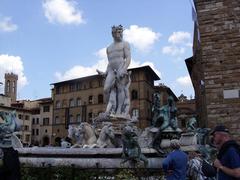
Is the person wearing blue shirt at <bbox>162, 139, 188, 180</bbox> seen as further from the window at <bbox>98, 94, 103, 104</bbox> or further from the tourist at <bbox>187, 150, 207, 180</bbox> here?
the window at <bbox>98, 94, 103, 104</bbox>

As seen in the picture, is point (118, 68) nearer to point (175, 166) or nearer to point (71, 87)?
point (175, 166)

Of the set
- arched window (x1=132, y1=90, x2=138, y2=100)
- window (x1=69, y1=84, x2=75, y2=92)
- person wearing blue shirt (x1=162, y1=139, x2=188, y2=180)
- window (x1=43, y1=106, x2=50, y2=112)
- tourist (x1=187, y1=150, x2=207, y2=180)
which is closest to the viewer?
person wearing blue shirt (x1=162, y1=139, x2=188, y2=180)

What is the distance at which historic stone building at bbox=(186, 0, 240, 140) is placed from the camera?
43.1 ft

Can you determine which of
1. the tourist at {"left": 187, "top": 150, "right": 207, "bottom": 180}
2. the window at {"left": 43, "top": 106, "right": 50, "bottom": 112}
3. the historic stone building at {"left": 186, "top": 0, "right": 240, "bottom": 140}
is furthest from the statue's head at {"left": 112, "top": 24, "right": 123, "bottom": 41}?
the window at {"left": 43, "top": 106, "right": 50, "bottom": 112}

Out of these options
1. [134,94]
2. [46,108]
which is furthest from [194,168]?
[46,108]

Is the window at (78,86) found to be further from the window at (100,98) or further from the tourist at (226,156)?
the tourist at (226,156)

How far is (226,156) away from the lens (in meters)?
3.69

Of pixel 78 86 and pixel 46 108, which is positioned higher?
pixel 78 86

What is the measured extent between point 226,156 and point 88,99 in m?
55.8

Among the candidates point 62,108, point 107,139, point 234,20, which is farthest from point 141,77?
point 107,139

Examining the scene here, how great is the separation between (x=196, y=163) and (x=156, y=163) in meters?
1.94

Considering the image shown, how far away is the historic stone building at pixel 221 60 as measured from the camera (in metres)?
13.1

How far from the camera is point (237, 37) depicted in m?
13.4

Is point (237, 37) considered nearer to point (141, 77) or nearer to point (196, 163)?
point (196, 163)
